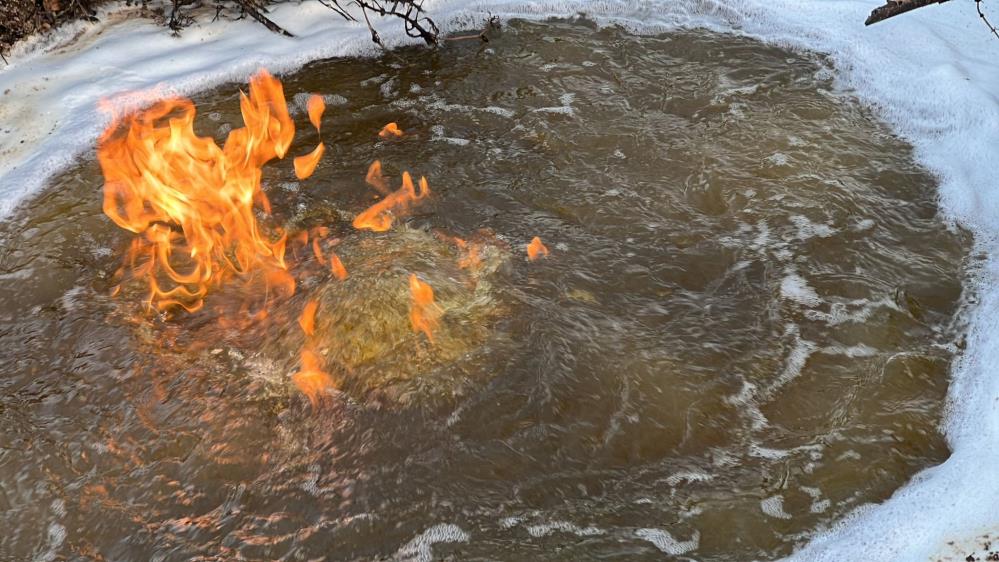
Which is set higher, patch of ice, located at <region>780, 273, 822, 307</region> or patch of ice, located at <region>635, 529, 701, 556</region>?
patch of ice, located at <region>780, 273, 822, 307</region>

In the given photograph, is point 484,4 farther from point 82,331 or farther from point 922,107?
point 82,331

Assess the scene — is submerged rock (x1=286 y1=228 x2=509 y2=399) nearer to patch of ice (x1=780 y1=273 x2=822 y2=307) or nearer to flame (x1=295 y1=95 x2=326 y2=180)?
flame (x1=295 y1=95 x2=326 y2=180)

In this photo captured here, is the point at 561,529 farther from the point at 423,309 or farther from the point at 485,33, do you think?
the point at 485,33

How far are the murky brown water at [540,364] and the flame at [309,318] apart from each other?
0.16 feet

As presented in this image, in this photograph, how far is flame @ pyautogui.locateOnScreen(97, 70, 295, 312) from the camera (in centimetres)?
377

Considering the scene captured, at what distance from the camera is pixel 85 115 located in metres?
5.00

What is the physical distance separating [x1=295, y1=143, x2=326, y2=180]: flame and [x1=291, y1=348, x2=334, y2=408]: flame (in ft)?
4.92

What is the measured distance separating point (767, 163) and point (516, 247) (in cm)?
161

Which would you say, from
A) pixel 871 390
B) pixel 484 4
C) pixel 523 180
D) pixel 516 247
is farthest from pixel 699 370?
pixel 484 4

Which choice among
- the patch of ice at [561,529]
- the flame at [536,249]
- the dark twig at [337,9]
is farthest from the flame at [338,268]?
the dark twig at [337,9]

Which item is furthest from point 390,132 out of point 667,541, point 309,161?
point 667,541

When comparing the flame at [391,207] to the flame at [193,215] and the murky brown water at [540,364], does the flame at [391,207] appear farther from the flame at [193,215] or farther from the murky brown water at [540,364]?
the flame at [193,215]

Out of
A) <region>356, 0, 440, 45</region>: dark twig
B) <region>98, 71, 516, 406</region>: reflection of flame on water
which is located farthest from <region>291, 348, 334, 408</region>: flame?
<region>356, 0, 440, 45</region>: dark twig

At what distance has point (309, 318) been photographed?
3477 millimetres
